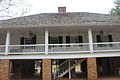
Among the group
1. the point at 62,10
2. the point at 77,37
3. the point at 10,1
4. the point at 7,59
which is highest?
the point at 62,10

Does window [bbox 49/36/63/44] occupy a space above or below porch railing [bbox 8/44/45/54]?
above

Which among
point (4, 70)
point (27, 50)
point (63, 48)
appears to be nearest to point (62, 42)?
point (63, 48)

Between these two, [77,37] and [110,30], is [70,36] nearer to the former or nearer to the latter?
[77,37]

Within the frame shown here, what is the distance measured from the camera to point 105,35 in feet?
58.7

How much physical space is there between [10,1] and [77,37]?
8.98m

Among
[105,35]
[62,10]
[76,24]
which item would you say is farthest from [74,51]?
[62,10]

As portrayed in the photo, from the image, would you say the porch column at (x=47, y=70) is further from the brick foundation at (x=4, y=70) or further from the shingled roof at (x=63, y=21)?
the shingled roof at (x=63, y=21)

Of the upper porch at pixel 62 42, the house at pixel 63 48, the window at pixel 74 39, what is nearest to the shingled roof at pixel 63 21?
the house at pixel 63 48

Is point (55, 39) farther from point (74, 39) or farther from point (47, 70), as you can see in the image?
point (47, 70)

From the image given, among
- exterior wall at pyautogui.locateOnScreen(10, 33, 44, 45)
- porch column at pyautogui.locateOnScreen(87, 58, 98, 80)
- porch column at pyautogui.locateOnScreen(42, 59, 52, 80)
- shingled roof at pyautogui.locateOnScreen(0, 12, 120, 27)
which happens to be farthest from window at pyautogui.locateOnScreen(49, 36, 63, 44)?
porch column at pyautogui.locateOnScreen(87, 58, 98, 80)

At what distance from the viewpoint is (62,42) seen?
58.0 ft

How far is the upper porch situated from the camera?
1480 centimetres

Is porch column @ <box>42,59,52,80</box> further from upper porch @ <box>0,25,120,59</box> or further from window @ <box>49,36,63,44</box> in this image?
window @ <box>49,36,63,44</box>

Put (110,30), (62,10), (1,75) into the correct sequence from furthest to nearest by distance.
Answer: (62,10), (110,30), (1,75)
